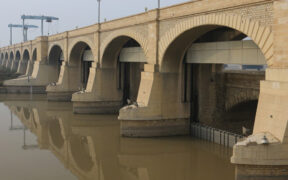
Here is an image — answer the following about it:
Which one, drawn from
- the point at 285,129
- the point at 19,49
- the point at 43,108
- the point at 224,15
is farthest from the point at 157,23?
the point at 19,49

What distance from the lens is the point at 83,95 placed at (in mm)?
32781

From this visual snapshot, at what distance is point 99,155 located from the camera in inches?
800

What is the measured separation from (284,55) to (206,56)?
25.9 ft

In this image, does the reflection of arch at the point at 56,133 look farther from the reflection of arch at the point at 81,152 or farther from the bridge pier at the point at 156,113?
the bridge pier at the point at 156,113

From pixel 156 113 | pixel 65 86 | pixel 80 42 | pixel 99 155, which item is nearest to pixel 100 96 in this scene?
pixel 80 42

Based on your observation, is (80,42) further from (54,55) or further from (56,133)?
(56,133)

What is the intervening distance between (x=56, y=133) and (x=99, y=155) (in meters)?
7.54

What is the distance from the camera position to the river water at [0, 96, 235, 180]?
1714 cm

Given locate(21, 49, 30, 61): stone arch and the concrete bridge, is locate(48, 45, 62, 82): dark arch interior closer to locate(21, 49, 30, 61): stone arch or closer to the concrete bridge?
the concrete bridge

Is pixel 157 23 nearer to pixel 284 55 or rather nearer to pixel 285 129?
pixel 284 55

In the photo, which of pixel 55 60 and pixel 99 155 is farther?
pixel 55 60

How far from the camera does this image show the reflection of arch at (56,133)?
77.9 ft

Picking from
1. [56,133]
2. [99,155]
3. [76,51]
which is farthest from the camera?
[76,51]

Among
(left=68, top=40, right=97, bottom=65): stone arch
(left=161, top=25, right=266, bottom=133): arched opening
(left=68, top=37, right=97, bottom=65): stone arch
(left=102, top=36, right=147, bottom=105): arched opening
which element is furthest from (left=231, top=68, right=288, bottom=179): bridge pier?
(left=68, top=40, right=97, bottom=65): stone arch
